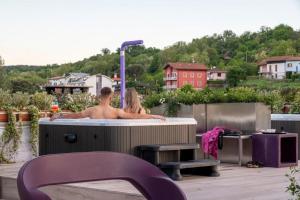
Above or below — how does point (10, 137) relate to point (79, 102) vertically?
below

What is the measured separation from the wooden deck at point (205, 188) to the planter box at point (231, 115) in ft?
3.90

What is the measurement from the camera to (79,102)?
35.4 feet

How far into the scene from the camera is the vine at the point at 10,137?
28.8 ft

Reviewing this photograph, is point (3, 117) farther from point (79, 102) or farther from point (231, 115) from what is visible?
point (231, 115)

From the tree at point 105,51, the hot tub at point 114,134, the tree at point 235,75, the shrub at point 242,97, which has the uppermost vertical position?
the tree at point 105,51

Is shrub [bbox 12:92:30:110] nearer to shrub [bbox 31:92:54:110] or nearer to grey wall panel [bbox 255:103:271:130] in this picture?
shrub [bbox 31:92:54:110]

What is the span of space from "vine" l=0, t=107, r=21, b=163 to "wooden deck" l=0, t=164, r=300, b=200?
188 centimetres

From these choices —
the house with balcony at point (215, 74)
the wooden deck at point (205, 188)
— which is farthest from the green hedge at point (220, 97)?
the house with balcony at point (215, 74)

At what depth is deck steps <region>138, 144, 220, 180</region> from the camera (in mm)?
6074

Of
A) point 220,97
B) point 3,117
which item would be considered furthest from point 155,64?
Result: point 220,97

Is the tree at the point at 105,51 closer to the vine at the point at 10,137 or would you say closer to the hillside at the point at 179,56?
the hillside at the point at 179,56

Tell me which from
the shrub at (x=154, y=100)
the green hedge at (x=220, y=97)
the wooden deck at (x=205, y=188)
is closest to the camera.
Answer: the wooden deck at (x=205, y=188)

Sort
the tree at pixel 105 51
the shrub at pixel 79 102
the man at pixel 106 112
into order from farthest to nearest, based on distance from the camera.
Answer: the tree at pixel 105 51 < the shrub at pixel 79 102 < the man at pixel 106 112

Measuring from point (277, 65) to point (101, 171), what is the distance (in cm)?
5837
